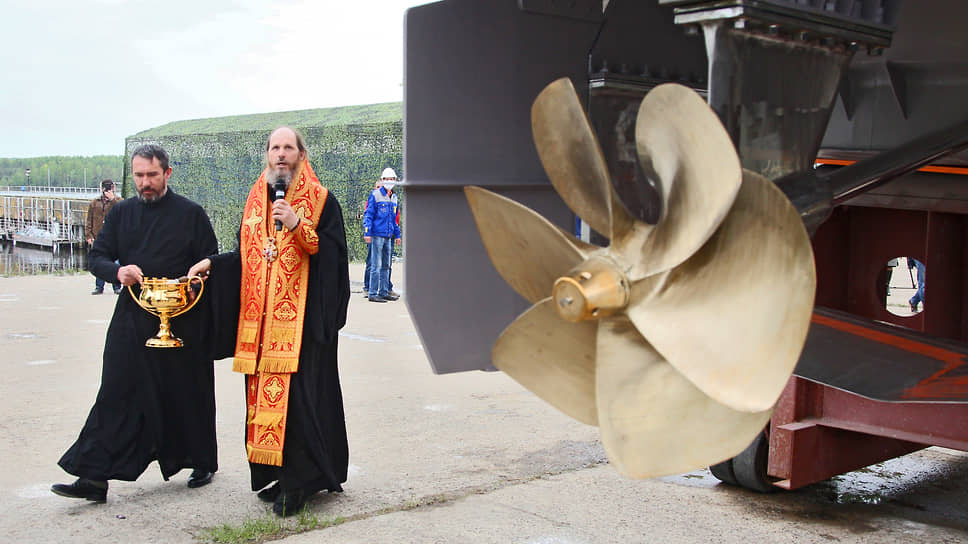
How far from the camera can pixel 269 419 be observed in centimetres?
387

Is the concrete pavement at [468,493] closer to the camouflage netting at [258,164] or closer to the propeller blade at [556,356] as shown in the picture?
the propeller blade at [556,356]

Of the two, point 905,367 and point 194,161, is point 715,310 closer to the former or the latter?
point 905,367

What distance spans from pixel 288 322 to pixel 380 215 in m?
7.07

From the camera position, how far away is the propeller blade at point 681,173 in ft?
6.84

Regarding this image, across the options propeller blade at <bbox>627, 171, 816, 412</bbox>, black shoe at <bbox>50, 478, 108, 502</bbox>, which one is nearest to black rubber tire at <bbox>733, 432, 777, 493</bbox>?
propeller blade at <bbox>627, 171, 816, 412</bbox>

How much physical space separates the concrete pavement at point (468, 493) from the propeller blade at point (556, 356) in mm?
1152

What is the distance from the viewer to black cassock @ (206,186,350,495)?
12.8ft

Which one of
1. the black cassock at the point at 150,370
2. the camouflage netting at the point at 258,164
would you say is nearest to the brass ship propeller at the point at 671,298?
the black cassock at the point at 150,370

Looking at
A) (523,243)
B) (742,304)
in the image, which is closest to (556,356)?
(523,243)

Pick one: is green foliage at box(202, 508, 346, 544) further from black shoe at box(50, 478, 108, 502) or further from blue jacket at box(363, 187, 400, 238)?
blue jacket at box(363, 187, 400, 238)

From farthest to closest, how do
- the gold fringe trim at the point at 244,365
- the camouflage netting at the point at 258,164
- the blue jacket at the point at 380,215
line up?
the camouflage netting at the point at 258,164
the blue jacket at the point at 380,215
the gold fringe trim at the point at 244,365

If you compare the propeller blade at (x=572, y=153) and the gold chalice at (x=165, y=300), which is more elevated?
the propeller blade at (x=572, y=153)

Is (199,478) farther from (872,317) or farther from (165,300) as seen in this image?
(872,317)

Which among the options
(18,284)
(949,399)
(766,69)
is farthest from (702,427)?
(18,284)
